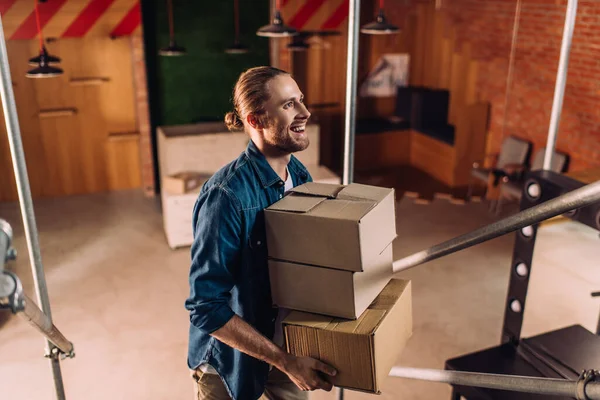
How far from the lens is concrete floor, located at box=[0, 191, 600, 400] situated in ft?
12.1

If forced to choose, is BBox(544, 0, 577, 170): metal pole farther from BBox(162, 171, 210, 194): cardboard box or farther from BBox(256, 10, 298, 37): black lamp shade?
BBox(162, 171, 210, 194): cardboard box

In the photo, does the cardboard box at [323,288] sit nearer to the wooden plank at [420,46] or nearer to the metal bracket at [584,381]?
the metal bracket at [584,381]

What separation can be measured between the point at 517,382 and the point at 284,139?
3.04 feet

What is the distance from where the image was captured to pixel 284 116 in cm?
168

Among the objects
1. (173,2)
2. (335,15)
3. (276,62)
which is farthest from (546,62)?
(173,2)

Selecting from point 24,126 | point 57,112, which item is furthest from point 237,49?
point 24,126

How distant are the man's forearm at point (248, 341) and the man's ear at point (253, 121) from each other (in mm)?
545

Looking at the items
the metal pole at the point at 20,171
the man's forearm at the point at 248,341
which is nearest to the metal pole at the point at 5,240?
the metal pole at the point at 20,171

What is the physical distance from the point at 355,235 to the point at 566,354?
1.39m

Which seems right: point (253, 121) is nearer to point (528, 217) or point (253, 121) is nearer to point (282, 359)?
point (282, 359)

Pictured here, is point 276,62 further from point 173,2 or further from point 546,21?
point 546,21

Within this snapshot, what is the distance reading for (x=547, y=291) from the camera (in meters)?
4.76

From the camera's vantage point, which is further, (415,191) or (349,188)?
(415,191)

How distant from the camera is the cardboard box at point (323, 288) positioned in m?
1.62
